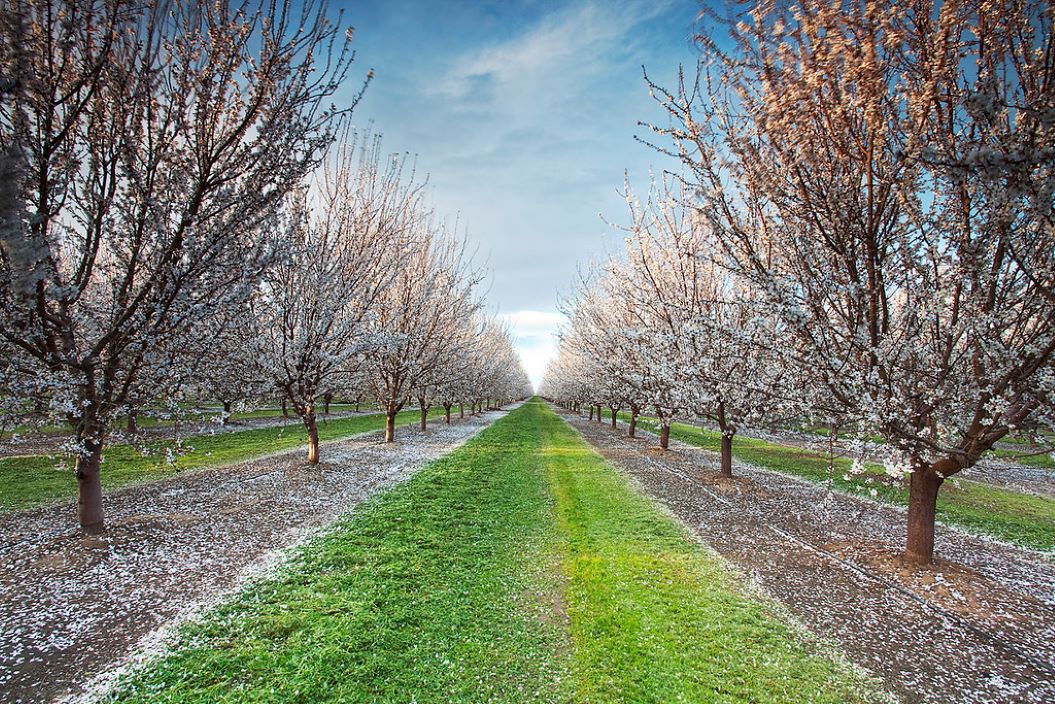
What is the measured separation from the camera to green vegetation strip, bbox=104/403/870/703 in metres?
4.24

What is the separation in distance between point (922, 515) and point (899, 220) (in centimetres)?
482

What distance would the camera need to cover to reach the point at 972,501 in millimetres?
12734

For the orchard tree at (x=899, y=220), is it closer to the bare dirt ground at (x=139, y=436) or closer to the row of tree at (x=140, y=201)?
the row of tree at (x=140, y=201)

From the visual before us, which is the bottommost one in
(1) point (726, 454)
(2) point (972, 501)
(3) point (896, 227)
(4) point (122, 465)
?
(2) point (972, 501)

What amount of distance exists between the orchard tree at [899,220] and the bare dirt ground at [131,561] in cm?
896

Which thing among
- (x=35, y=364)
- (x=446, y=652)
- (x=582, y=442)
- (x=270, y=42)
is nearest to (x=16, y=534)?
(x=35, y=364)

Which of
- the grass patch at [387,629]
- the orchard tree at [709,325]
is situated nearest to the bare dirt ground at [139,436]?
the grass patch at [387,629]

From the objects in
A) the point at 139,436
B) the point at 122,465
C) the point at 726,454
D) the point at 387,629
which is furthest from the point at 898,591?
the point at 122,465

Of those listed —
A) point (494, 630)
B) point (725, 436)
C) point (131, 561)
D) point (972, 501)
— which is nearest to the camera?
point (494, 630)

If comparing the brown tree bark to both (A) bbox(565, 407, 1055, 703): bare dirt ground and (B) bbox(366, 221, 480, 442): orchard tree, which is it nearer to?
(A) bbox(565, 407, 1055, 703): bare dirt ground

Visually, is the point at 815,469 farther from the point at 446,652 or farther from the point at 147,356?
the point at 147,356

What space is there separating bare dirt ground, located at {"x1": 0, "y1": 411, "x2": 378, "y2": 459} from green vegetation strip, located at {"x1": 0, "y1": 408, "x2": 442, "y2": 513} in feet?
1.02

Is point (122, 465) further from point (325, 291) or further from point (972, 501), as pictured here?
point (972, 501)

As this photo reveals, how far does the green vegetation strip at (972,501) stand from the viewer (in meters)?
9.45
